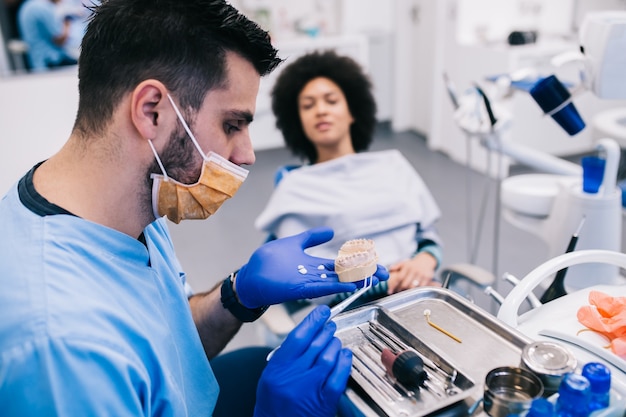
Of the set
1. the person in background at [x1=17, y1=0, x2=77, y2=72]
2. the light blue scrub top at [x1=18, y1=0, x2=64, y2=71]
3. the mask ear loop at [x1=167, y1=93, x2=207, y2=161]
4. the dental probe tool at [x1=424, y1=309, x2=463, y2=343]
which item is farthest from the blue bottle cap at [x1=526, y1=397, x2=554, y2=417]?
the light blue scrub top at [x1=18, y1=0, x2=64, y2=71]

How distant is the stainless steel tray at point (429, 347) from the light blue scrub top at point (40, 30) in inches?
175

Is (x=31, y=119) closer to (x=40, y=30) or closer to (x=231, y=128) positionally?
→ (x=40, y=30)

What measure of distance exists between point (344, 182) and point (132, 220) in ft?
3.27

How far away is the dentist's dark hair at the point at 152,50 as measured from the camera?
849 millimetres

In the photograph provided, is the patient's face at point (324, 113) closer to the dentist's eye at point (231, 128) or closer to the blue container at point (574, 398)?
the dentist's eye at point (231, 128)

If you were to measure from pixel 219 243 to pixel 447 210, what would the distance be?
1.53m

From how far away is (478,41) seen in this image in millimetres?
4039

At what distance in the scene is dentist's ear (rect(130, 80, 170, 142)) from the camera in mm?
840

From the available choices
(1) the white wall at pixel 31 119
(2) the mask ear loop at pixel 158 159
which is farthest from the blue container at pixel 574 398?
(1) the white wall at pixel 31 119

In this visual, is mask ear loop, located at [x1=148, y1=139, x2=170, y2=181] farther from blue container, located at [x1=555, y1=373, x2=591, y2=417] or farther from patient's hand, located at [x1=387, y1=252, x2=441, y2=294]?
patient's hand, located at [x1=387, y1=252, x2=441, y2=294]

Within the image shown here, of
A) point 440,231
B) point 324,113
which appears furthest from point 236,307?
point 440,231

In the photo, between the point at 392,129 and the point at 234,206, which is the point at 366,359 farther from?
the point at 392,129

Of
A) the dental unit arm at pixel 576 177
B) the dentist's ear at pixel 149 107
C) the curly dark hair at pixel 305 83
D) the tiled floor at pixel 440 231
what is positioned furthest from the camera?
the tiled floor at pixel 440 231

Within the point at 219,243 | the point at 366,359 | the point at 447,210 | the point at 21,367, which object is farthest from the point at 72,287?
the point at 447,210
